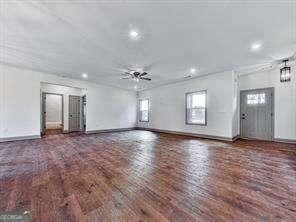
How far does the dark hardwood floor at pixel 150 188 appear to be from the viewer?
1.69 m

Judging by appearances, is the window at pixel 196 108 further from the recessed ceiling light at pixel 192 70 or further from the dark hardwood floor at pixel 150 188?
the dark hardwood floor at pixel 150 188

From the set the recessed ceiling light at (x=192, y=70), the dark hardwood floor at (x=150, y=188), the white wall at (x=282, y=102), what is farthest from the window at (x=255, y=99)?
the dark hardwood floor at (x=150, y=188)

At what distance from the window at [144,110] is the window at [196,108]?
3.27 metres

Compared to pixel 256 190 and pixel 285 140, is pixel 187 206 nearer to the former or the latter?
pixel 256 190

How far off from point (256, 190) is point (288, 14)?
2.95 m

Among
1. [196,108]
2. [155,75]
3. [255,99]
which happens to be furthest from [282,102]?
[155,75]

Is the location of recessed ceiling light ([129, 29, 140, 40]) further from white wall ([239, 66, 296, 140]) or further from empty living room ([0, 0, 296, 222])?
white wall ([239, 66, 296, 140])

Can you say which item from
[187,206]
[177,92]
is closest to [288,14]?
[187,206]

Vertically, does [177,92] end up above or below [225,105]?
above

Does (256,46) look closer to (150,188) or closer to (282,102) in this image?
(282,102)

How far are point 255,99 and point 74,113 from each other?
30.7 ft

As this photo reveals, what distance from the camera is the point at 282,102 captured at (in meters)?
5.88

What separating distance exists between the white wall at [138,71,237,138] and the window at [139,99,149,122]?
451mm

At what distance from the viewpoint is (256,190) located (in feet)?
7.22
